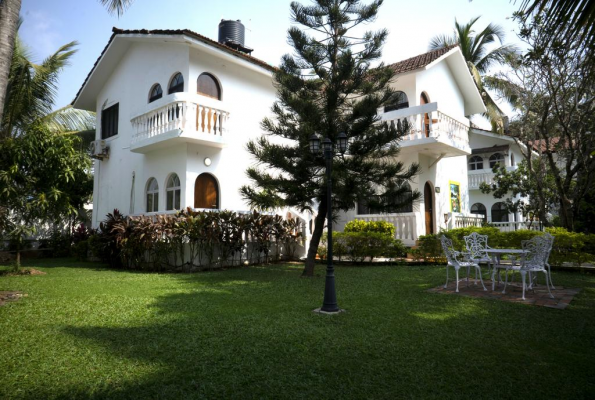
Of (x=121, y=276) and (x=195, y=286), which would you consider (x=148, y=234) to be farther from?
(x=195, y=286)

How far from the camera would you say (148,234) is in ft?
34.5

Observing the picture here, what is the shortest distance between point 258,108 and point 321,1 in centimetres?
561

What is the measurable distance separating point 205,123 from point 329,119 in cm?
432

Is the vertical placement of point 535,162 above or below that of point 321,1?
below

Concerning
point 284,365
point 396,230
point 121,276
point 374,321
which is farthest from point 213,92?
point 284,365

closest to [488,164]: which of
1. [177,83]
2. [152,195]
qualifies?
[177,83]

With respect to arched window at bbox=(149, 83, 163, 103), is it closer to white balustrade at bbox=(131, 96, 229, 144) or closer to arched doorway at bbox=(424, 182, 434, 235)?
white balustrade at bbox=(131, 96, 229, 144)

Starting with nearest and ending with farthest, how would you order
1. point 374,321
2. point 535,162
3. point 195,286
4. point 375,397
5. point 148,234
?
point 375,397 → point 374,321 → point 195,286 → point 148,234 → point 535,162

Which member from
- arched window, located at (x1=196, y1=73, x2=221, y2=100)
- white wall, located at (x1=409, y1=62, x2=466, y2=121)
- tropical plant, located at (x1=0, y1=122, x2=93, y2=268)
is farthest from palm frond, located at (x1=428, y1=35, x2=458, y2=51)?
tropical plant, located at (x1=0, y1=122, x2=93, y2=268)

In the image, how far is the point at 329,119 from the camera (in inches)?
375

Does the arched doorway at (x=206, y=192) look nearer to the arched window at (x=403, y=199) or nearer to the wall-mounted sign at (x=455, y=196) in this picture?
the arched window at (x=403, y=199)

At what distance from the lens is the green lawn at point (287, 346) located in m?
3.27

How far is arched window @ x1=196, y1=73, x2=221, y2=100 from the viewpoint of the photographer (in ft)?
42.2

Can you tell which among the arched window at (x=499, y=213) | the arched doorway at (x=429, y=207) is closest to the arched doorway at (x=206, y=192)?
the arched doorway at (x=429, y=207)
